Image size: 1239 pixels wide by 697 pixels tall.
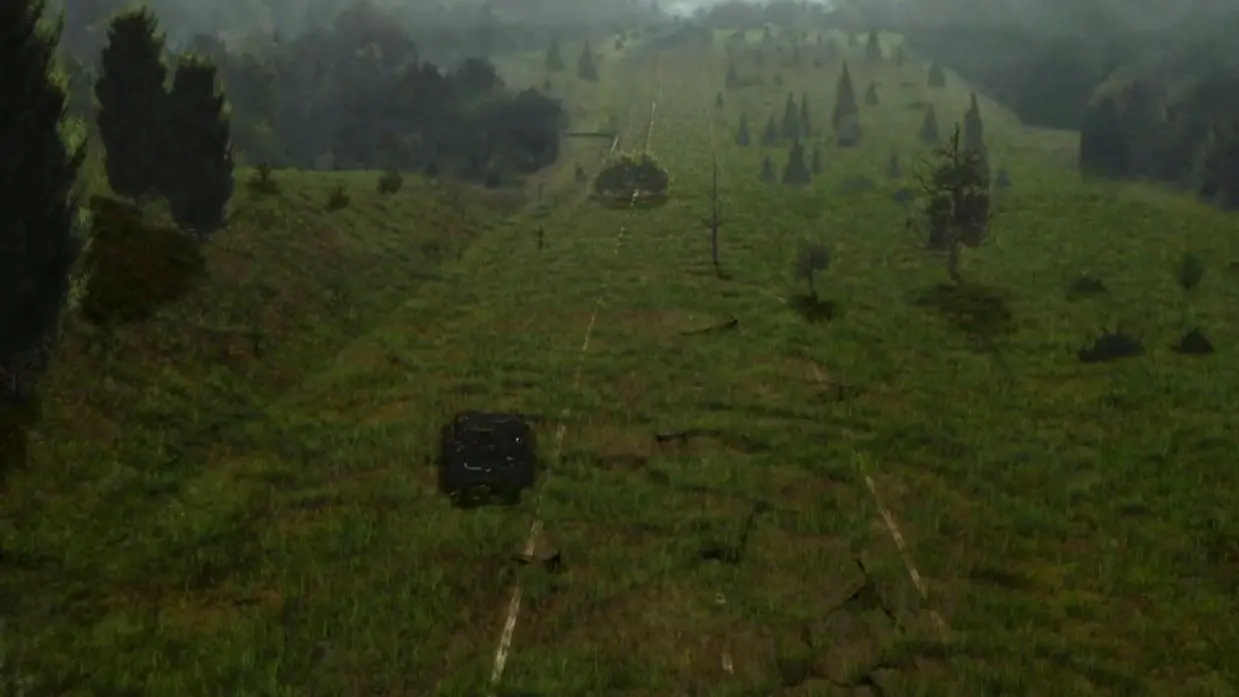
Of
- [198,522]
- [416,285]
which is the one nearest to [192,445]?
[198,522]

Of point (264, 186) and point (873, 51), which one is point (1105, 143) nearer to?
point (873, 51)

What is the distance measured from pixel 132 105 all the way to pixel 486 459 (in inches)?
1099

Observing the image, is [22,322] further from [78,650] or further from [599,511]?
[599,511]

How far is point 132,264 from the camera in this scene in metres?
35.2

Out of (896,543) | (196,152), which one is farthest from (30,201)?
(896,543)

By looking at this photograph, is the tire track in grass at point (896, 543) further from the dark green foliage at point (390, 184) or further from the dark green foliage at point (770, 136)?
the dark green foliage at point (770, 136)

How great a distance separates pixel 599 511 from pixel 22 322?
1419cm

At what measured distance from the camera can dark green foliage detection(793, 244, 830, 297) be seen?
51.2 m

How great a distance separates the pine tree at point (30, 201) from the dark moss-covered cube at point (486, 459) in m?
9.81

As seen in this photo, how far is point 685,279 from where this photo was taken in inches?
2034

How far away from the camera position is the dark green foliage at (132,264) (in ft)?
102

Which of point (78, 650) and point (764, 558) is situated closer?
point (78, 650)

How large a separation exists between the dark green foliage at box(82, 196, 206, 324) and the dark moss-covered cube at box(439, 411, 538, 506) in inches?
499

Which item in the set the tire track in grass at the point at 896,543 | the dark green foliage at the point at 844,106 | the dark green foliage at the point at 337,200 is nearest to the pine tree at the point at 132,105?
the dark green foliage at the point at 337,200
